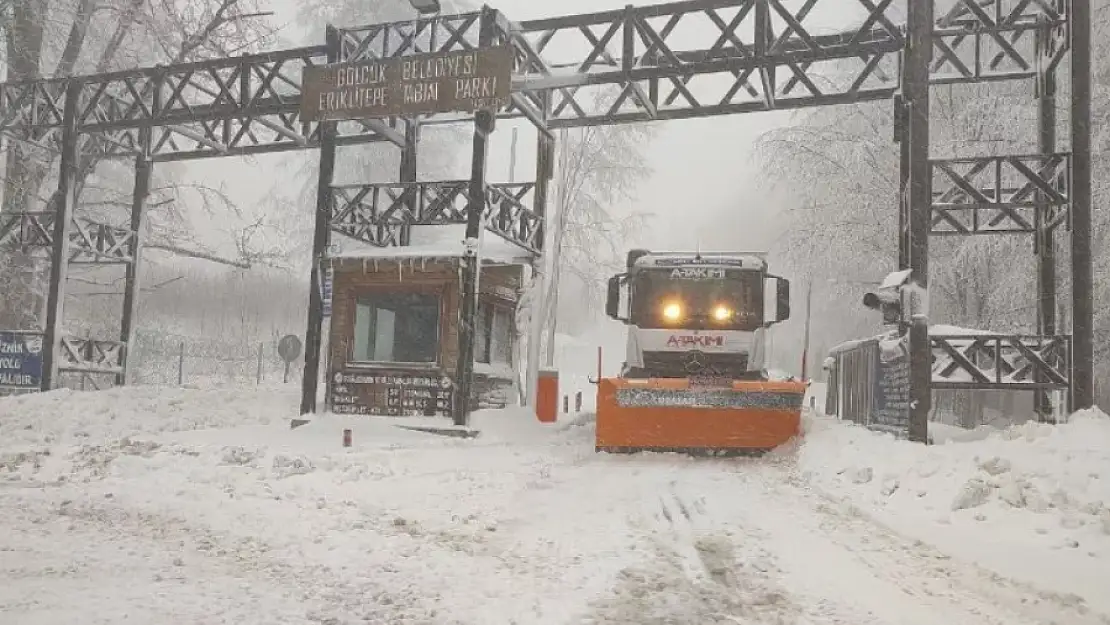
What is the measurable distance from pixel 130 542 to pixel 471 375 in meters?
7.92

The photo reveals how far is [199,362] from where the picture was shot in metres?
30.4

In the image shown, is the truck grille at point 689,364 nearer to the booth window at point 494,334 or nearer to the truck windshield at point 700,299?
the truck windshield at point 700,299

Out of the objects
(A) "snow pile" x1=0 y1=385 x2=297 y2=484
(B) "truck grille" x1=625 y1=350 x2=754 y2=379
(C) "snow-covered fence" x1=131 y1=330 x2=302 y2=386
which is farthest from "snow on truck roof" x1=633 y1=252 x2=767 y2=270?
(C) "snow-covered fence" x1=131 y1=330 x2=302 y2=386

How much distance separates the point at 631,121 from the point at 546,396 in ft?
17.6

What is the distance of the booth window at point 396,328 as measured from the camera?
1386 centimetres

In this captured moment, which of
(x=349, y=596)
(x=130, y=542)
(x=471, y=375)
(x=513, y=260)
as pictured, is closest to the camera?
(x=349, y=596)

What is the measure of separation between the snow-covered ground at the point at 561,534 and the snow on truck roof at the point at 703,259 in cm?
318

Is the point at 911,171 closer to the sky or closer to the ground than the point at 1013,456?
closer to the sky

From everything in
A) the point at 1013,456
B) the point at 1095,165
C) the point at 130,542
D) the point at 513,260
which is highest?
the point at 1095,165

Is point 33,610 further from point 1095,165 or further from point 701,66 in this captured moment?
point 1095,165

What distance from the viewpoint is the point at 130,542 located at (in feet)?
17.9

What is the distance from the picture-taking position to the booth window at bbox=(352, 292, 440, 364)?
13.9m

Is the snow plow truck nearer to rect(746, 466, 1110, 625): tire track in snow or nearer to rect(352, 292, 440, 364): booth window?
rect(352, 292, 440, 364): booth window

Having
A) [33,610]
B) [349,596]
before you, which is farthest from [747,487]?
[33,610]
